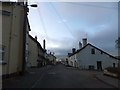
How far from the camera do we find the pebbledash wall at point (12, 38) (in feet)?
79.0

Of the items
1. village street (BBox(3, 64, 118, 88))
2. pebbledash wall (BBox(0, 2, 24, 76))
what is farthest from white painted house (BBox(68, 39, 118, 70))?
pebbledash wall (BBox(0, 2, 24, 76))

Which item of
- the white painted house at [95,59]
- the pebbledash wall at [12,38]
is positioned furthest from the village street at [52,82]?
the white painted house at [95,59]

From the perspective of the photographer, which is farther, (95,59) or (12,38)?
(95,59)

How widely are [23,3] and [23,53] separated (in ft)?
18.9

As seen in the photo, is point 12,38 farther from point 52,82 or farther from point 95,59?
point 95,59

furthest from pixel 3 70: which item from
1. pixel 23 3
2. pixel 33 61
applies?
pixel 33 61

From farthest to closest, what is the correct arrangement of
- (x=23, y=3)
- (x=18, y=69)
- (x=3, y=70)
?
(x=23, y=3) → (x=18, y=69) → (x=3, y=70)

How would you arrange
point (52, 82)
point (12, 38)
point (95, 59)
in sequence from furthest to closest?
point (95, 59)
point (12, 38)
point (52, 82)

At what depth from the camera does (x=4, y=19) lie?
24547 mm

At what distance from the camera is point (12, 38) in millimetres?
25672

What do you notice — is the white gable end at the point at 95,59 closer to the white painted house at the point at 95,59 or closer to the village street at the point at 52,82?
the white painted house at the point at 95,59

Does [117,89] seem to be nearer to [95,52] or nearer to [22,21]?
Result: [22,21]

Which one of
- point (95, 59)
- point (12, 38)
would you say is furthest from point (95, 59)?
point (12, 38)

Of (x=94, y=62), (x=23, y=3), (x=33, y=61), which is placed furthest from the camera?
(x=94, y=62)
